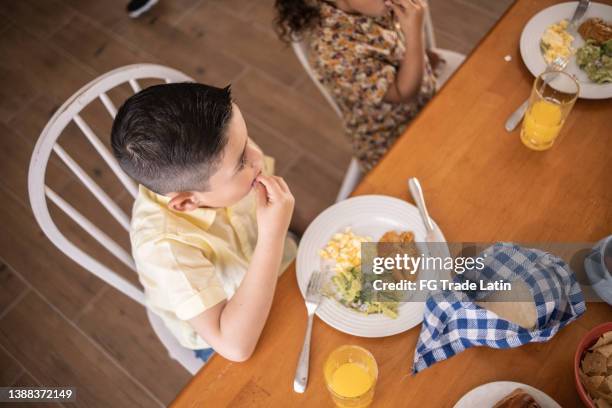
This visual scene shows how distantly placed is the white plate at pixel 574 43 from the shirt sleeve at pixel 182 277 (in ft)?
2.66

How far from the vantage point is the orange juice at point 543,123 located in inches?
41.4

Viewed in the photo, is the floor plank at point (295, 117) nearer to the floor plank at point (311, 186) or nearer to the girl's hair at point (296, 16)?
the floor plank at point (311, 186)

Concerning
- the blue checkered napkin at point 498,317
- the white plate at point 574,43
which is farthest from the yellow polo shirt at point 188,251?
the white plate at point 574,43

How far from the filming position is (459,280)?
92 centimetres

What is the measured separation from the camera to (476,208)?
1040 millimetres

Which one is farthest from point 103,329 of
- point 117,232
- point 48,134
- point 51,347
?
point 48,134

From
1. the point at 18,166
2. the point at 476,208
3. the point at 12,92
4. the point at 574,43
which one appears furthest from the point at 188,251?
the point at 12,92

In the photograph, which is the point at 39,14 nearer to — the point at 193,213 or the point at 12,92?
the point at 12,92

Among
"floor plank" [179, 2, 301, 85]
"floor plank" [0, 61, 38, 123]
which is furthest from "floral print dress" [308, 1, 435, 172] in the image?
"floor plank" [0, 61, 38, 123]

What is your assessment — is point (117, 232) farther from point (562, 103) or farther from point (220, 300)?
point (562, 103)

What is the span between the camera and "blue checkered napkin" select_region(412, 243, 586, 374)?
84 cm

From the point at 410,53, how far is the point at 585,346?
83 cm

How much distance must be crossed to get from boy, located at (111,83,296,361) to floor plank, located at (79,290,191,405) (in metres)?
0.80

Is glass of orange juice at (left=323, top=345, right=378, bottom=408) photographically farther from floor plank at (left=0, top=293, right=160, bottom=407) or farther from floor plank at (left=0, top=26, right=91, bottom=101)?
floor plank at (left=0, top=26, right=91, bottom=101)
